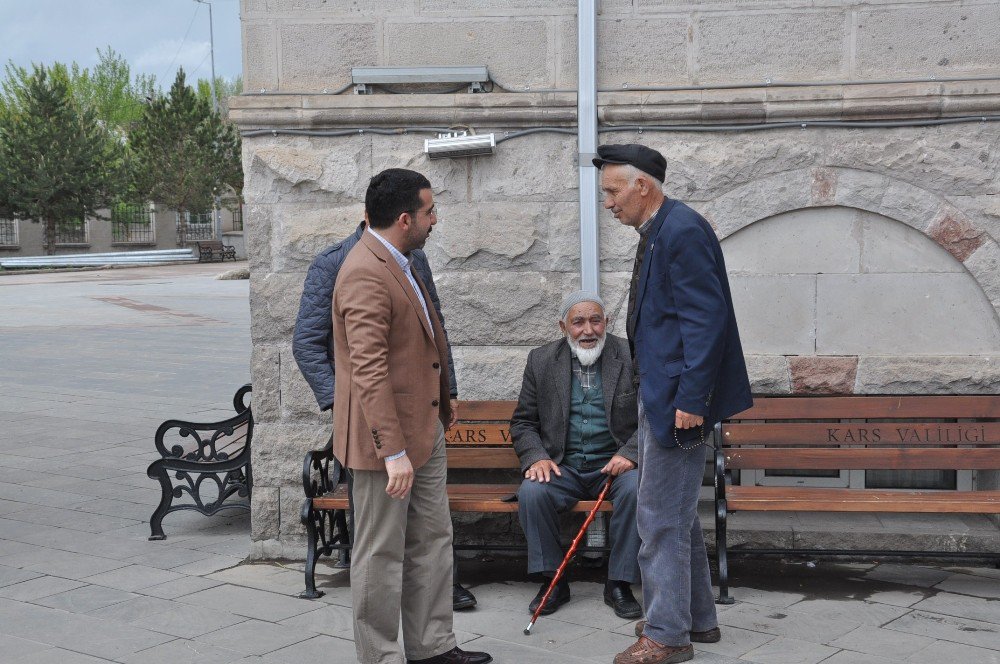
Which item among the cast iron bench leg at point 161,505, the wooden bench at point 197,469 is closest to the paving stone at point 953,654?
the wooden bench at point 197,469

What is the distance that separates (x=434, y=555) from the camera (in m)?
4.22

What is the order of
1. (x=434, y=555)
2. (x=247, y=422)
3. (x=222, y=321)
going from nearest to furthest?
(x=434, y=555), (x=247, y=422), (x=222, y=321)

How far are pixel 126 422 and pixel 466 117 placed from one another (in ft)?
18.5

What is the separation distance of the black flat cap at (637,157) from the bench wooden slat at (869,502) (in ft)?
5.30

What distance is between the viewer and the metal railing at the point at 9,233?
52375 millimetres

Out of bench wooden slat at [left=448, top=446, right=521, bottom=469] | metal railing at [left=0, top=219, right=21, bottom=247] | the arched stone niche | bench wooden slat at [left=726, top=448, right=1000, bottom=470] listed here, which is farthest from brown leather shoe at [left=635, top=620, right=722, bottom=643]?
metal railing at [left=0, top=219, right=21, bottom=247]

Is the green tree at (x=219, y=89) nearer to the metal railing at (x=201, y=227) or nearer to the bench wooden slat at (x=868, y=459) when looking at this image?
the metal railing at (x=201, y=227)

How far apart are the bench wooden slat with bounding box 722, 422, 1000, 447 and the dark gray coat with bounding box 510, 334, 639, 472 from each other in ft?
2.07

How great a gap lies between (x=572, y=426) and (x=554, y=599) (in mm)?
→ 799

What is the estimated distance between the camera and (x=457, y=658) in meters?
4.26

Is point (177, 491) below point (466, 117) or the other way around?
below

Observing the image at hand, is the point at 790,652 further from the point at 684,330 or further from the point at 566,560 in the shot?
the point at 684,330

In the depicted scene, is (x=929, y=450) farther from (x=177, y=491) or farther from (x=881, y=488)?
(x=177, y=491)

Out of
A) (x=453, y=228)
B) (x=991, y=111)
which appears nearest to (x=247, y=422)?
(x=453, y=228)
